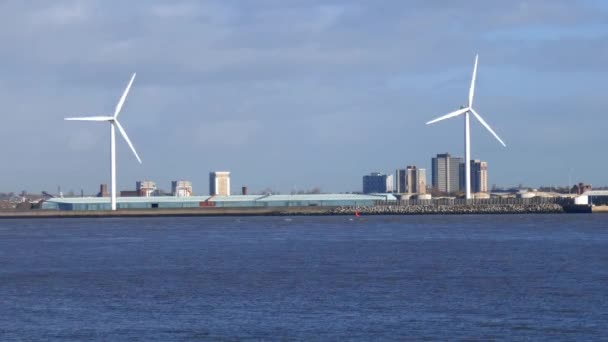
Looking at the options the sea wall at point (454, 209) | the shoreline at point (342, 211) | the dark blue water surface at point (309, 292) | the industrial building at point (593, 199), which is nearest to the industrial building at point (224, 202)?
the shoreline at point (342, 211)

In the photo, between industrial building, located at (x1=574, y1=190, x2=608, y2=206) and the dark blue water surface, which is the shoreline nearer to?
industrial building, located at (x1=574, y1=190, x2=608, y2=206)

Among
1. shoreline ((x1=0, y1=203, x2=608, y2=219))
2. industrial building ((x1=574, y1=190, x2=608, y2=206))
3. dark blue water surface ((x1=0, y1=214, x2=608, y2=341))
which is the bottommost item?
dark blue water surface ((x1=0, y1=214, x2=608, y2=341))

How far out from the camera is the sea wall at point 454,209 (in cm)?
14575

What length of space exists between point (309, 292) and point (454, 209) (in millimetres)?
110265

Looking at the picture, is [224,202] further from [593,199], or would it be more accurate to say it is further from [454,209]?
[593,199]

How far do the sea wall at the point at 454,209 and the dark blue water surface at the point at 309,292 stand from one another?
7839 cm

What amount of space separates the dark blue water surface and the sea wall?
78395 millimetres

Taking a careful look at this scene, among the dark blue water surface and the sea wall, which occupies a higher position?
the sea wall

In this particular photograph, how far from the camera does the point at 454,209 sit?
146375 millimetres

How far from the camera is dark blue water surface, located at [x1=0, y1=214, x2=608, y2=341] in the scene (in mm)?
29453

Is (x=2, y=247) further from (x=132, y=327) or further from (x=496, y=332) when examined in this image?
(x=496, y=332)

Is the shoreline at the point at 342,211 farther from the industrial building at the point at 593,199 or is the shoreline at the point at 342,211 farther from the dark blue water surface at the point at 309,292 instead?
the dark blue water surface at the point at 309,292

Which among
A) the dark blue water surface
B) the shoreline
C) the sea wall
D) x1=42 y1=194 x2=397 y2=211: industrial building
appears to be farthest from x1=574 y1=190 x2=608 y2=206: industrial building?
the dark blue water surface

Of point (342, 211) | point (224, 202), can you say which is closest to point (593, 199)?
point (342, 211)
